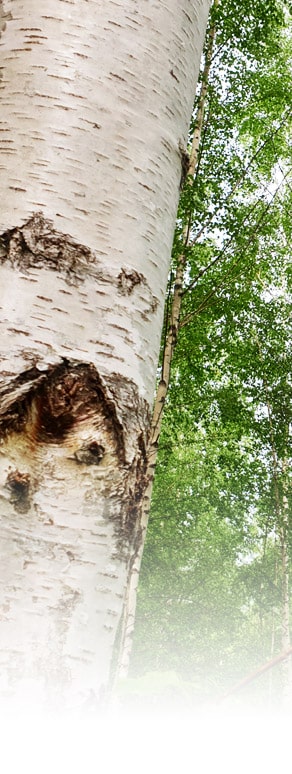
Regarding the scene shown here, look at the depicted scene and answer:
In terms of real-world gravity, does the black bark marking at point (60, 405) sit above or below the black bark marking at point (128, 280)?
below

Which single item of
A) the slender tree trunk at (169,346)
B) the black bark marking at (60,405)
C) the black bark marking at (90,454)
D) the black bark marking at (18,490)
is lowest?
the black bark marking at (18,490)

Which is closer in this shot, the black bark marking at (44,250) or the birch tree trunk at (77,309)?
the birch tree trunk at (77,309)

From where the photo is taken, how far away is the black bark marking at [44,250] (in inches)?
40.0

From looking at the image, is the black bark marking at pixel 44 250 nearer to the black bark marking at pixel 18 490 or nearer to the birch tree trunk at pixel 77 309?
the birch tree trunk at pixel 77 309

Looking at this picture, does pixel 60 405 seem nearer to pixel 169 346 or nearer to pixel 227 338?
pixel 169 346

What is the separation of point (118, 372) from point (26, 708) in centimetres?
47

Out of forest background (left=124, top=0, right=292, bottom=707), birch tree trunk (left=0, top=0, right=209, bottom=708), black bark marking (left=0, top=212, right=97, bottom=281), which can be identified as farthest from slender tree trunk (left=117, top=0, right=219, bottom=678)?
black bark marking (left=0, top=212, right=97, bottom=281)

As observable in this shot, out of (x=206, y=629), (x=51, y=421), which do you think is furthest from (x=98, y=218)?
(x=206, y=629)

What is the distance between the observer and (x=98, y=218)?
1.07m

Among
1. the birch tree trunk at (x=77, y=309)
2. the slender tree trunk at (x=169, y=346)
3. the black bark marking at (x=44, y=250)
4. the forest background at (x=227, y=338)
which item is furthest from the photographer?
the forest background at (x=227, y=338)

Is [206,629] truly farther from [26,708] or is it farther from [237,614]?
[26,708]

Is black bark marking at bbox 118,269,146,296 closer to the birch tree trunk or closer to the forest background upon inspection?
the birch tree trunk

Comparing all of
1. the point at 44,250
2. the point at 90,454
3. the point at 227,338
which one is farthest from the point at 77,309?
the point at 227,338

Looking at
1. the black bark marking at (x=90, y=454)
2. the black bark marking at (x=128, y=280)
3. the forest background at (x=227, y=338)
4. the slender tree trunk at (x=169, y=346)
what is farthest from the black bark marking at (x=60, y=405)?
the slender tree trunk at (x=169, y=346)
